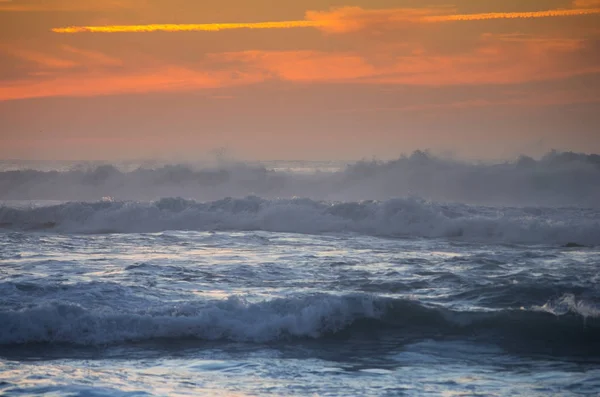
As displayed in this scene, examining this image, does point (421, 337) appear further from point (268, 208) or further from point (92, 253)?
point (268, 208)

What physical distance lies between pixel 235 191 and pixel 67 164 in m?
36.2

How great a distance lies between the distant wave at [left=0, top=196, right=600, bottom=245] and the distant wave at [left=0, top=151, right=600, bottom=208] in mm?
8025

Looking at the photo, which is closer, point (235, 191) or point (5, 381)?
point (5, 381)

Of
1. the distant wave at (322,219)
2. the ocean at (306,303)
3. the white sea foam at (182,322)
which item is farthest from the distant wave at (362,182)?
the white sea foam at (182,322)

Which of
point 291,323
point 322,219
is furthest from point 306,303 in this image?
point 322,219

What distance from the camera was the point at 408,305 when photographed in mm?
10445

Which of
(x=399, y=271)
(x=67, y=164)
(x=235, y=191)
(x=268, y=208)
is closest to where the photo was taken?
(x=399, y=271)

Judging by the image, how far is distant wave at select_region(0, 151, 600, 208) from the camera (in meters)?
32.2

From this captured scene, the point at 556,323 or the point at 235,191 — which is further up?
the point at 235,191

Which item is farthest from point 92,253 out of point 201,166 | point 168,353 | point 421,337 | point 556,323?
point 201,166

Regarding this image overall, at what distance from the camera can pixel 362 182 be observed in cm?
3594

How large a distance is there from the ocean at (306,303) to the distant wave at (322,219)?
→ 0.22ft

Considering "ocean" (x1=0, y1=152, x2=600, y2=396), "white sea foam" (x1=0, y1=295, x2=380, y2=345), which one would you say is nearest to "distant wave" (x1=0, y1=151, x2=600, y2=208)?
"ocean" (x1=0, y1=152, x2=600, y2=396)

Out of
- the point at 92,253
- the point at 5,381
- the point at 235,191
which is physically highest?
the point at 235,191
